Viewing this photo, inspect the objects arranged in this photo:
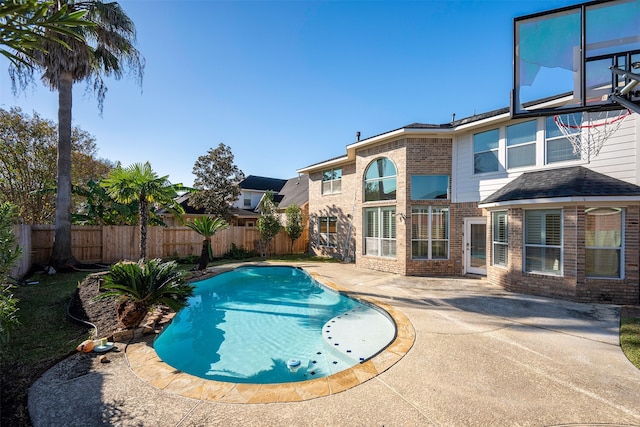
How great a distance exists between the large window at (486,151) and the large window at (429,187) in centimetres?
131

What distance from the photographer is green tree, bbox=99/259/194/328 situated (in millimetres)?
5406

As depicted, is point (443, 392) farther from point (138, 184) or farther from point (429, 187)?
point (138, 184)

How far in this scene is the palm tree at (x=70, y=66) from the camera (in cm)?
1168

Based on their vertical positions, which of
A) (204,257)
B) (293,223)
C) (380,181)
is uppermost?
(380,181)

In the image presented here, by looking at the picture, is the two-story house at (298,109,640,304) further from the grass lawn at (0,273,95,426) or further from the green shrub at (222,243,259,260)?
the grass lawn at (0,273,95,426)

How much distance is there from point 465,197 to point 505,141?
251cm

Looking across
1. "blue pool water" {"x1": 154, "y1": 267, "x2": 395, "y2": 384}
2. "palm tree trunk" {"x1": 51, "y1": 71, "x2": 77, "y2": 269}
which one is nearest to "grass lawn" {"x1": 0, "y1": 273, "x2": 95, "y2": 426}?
"blue pool water" {"x1": 154, "y1": 267, "x2": 395, "y2": 384}

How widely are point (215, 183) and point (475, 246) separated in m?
17.8

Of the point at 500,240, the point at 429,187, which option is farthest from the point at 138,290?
the point at 500,240

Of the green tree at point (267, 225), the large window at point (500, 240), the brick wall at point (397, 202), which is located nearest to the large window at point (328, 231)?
the green tree at point (267, 225)

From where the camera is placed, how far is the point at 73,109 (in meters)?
12.6

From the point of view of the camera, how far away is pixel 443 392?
351 centimetres

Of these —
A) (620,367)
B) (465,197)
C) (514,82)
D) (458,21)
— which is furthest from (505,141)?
(620,367)

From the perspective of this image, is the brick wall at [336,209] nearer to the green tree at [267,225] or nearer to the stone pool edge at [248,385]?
the green tree at [267,225]
